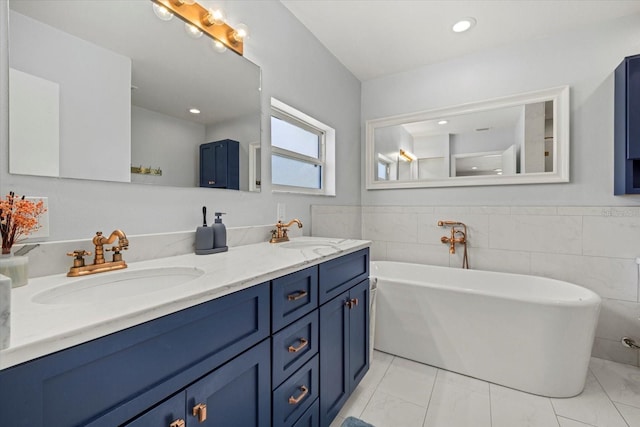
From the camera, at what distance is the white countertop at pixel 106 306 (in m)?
0.47

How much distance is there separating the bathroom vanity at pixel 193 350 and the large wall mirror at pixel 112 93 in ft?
1.32

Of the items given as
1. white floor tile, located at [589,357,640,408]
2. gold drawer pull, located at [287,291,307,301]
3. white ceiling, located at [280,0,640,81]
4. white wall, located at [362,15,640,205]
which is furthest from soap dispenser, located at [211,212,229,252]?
white floor tile, located at [589,357,640,408]

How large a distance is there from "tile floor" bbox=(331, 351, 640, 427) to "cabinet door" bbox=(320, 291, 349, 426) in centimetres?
20

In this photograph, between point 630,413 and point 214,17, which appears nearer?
point 214,17

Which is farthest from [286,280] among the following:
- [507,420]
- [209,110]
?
[507,420]

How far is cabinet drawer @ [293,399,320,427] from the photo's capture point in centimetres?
115

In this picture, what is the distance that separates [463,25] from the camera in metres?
2.16

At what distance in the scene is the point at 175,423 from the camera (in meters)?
0.67

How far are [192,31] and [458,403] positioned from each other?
2.45 metres

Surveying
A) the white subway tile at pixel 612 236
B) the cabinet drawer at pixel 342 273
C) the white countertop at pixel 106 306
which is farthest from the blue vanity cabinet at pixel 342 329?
the white subway tile at pixel 612 236

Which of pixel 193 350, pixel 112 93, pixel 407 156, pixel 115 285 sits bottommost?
pixel 193 350

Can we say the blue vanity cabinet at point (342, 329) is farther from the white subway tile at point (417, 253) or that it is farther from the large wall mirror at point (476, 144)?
the large wall mirror at point (476, 144)

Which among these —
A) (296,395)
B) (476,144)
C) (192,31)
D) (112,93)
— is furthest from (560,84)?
(112,93)

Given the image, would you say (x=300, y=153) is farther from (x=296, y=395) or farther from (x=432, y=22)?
(x=296, y=395)
